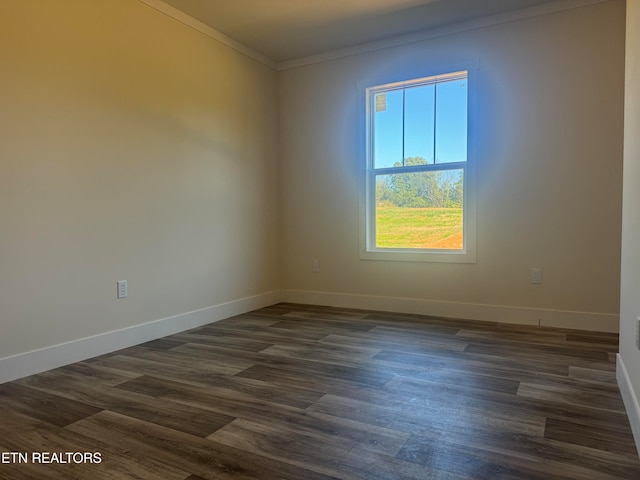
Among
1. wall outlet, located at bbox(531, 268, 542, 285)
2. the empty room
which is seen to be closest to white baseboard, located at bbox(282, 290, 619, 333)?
the empty room

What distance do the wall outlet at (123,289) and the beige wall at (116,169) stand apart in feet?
0.20

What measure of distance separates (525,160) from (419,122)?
39.5 inches

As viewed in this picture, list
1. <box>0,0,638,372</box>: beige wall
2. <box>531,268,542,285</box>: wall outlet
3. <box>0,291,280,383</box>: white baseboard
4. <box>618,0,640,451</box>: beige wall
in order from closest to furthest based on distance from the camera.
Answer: <box>618,0,640,451</box>: beige wall < <box>0,291,280,383</box>: white baseboard < <box>0,0,638,372</box>: beige wall < <box>531,268,542,285</box>: wall outlet

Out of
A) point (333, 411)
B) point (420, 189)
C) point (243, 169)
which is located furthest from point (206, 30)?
point (333, 411)

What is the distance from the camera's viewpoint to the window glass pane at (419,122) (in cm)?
402

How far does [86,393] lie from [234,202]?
7.44 feet

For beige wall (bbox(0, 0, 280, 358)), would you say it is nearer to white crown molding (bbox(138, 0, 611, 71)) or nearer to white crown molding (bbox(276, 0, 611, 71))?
white crown molding (bbox(138, 0, 611, 71))

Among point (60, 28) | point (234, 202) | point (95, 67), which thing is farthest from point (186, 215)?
point (60, 28)

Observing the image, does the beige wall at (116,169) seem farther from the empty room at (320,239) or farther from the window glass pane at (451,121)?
the window glass pane at (451,121)

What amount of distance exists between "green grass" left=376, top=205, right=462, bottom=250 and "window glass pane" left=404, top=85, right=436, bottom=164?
1.66 ft

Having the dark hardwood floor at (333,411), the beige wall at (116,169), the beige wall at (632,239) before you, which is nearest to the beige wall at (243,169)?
the beige wall at (116,169)

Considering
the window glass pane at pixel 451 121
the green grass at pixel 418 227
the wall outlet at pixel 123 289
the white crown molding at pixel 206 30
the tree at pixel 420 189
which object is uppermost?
the white crown molding at pixel 206 30

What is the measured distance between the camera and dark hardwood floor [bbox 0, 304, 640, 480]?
5.06ft

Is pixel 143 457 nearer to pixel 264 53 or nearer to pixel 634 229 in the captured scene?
→ pixel 634 229
